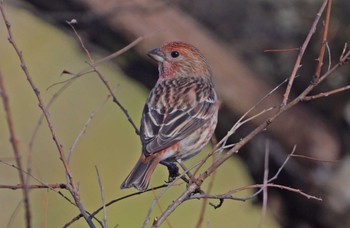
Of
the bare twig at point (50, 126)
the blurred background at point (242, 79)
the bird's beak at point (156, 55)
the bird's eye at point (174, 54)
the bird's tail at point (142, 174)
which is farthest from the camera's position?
the blurred background at point (242, 79)

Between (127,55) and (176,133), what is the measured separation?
2.68 meters

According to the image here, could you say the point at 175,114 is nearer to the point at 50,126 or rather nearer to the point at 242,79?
the point at 50,126

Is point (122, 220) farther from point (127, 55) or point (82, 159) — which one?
point (127, 55)

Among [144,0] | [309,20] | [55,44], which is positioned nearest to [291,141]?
[309,20]

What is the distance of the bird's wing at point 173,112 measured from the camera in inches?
205

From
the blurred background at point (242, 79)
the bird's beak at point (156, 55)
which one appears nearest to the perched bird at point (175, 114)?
the bird's beak at point (156, 55)

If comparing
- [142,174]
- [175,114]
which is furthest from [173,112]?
[142,174]

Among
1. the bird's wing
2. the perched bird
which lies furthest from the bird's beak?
the bird's wing

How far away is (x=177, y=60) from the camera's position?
6.32m

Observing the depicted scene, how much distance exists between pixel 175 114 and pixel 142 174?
872mm

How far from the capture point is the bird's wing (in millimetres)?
5199

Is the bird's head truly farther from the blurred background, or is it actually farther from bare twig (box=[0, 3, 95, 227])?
bare twig (box=[0, 3, 95, 227])

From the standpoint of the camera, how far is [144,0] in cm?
805

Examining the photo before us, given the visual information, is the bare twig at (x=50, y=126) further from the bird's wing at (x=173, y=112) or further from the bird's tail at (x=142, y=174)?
A: the bird's wing at (x=173, y=112)
